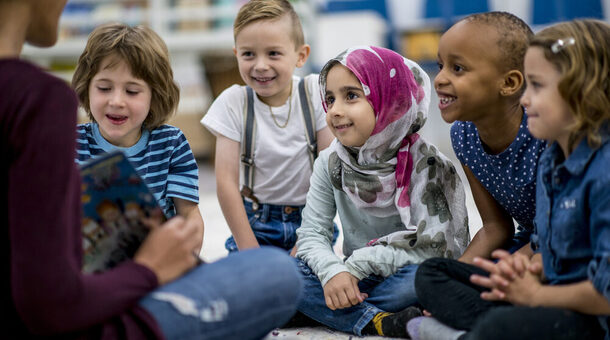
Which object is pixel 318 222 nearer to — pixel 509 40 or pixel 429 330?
pixel 429 330

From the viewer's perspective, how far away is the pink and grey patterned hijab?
1.35 metres

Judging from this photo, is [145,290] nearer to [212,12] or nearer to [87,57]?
[87,57]

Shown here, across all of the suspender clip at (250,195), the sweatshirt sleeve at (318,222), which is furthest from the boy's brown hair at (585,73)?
the suspender clip at (250,195)

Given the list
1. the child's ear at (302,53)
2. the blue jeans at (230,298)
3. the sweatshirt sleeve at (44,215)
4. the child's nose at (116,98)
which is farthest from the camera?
the child's ear at (302,53)

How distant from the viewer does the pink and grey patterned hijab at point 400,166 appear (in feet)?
4.43

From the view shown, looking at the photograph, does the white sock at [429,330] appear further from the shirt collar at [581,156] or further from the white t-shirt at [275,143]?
the white t-shirt at [275,143]

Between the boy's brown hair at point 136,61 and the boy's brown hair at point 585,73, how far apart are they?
84cm

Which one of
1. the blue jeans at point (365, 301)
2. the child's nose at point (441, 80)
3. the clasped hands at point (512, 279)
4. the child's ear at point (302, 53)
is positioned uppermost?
the child's ear at point (302, 53)

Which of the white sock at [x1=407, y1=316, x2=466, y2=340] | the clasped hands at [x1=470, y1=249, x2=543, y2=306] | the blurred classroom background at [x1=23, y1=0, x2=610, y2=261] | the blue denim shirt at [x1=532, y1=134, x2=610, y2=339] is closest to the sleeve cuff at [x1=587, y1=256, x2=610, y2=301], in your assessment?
the blue denim shirt at [x1=532, y1=134, x2=610, y2=339]

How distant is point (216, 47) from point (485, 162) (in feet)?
13.0

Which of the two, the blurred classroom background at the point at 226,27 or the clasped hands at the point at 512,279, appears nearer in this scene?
the clasped hands at the point at 512,279

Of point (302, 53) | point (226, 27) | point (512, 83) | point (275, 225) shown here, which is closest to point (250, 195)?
point (275, 225)

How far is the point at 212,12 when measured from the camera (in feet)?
16.1

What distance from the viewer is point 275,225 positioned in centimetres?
175
